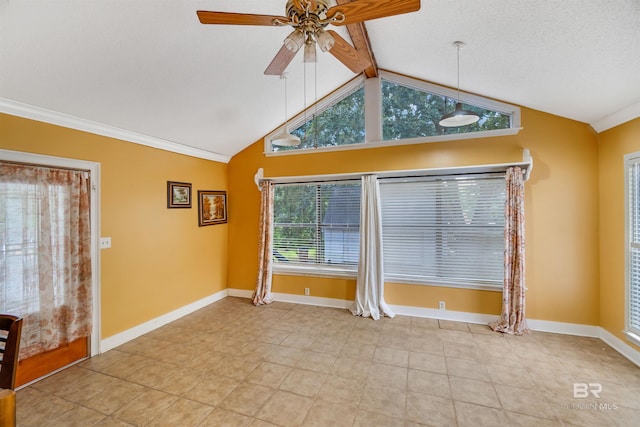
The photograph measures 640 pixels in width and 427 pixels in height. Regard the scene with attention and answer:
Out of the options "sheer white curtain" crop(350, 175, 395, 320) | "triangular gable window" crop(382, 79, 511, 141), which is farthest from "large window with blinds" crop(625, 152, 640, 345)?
"sheer white curtain" crop(350, 175, 395, 320)

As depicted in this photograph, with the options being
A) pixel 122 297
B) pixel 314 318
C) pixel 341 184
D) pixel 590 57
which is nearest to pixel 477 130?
pixel 590 57

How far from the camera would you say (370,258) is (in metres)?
3.99

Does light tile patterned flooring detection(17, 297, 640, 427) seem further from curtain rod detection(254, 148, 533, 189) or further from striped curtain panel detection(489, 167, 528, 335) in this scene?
curtain rod detection(254, 148, 533, 189)

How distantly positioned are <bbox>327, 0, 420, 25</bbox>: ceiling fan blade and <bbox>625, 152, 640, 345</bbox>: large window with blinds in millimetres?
2982

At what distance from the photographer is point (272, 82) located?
3.39m

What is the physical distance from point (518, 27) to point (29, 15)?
350 centimetres

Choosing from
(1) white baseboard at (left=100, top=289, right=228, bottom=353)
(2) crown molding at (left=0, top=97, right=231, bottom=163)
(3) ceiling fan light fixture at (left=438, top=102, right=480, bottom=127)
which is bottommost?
(1) white baseboard at (left=100, top=289, right=228, bottom=353)

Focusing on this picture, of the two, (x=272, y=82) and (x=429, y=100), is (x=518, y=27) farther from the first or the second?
(x=272, y=82)

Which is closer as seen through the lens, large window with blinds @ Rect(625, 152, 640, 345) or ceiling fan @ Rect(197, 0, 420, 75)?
ceiling fan @ Rect(197, 0, 420, 75)

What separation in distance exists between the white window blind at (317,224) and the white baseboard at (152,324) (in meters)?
1.29

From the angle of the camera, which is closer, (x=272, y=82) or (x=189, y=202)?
(x=272, y=82)

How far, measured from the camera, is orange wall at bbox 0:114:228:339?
107 inches

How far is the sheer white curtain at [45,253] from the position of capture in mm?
2367

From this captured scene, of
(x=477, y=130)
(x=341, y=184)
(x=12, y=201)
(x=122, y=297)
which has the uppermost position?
(x=477, y=130)
